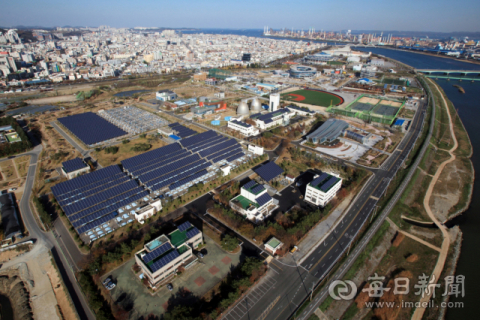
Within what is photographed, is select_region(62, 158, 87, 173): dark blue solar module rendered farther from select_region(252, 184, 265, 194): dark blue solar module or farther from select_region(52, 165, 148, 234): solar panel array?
select_region(252, 184, 265, 194): dark blue solar module

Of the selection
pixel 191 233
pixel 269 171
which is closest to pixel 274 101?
pixel 269 171

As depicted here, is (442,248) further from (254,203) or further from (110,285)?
(110,285)

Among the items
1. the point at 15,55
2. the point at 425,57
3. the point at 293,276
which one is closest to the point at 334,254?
the point at 293,276

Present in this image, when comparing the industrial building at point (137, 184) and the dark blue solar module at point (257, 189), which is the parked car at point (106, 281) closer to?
the industrial building at point (137, 184)

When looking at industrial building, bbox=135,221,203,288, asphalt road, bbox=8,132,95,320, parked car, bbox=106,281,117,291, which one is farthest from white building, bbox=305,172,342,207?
asphalt road, bbox=8,132,95,320

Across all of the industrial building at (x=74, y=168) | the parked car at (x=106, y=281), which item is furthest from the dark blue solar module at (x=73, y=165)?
the parked car at (x=106, y=281)
